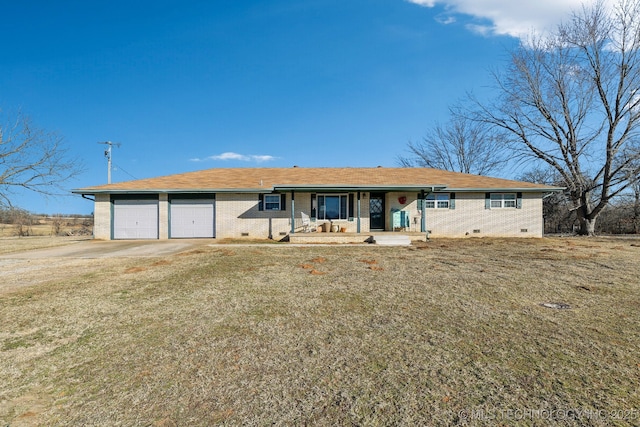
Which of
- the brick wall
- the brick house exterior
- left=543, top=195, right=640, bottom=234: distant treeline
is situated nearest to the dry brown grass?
the brick house exterior

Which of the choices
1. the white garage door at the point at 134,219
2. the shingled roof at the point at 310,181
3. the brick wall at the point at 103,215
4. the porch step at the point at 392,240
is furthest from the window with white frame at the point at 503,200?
the brick wall at the point at 103,215

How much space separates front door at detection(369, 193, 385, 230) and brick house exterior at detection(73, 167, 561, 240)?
51 millimetres

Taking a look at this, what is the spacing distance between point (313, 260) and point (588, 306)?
19.9 feet

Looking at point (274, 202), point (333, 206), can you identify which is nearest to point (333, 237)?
point (333, 206)

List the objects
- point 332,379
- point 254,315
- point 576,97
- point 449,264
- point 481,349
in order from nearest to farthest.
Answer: point 332,379, point 481,349, point 254,315, point 449,264, point 576,97

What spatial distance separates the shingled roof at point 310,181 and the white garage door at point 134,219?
0.83 meters

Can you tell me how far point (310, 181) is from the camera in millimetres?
16703

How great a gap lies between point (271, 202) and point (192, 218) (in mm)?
3991

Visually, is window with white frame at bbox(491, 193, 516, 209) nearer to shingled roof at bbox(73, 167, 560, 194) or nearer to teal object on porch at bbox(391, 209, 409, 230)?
shingled roof at bbox(73, 167, 560, 194)

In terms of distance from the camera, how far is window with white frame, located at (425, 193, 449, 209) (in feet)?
54.1

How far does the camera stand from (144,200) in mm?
15750

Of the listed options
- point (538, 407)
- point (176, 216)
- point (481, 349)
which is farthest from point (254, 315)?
point (176, 216)

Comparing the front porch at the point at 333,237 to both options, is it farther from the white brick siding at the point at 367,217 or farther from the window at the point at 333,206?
the window at the point at 333,206

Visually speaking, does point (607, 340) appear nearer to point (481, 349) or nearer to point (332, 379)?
point (481, 349)
